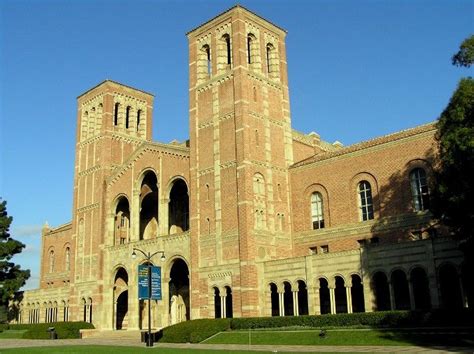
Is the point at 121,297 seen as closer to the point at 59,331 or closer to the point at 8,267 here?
the point at 59,331

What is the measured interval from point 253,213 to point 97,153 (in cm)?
2248

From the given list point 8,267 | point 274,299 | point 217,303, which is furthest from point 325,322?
point 8,267

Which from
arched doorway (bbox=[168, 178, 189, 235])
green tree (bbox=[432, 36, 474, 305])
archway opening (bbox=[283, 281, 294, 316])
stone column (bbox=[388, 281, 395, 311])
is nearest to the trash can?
arched doorway (bbox=[168, 178, 189, 235])

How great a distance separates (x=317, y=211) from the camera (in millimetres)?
43750

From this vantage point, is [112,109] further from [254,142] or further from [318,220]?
[318,220]

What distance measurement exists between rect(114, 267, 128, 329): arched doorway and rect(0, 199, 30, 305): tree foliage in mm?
14815

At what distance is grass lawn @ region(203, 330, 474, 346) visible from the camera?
84.3 feet

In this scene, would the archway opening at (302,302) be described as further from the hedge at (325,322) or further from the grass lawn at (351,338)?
the grass lawn at (351,338)

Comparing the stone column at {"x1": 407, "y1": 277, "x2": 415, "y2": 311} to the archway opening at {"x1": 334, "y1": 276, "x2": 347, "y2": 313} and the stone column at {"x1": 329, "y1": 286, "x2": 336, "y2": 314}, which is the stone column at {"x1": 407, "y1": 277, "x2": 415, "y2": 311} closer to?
the stone column at {"x1": 329, "y1": 286, "x2": 336, "y2": 314}

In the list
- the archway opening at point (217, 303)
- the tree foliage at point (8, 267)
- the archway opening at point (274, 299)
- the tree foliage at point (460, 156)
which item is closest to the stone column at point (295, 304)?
the archway opening at point (274, 299)

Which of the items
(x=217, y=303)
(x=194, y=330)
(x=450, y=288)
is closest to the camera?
(x=450, y=288)

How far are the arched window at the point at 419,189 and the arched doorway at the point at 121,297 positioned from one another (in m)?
27.9

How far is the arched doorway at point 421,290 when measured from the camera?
34.6m

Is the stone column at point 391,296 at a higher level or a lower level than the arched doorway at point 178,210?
lower
